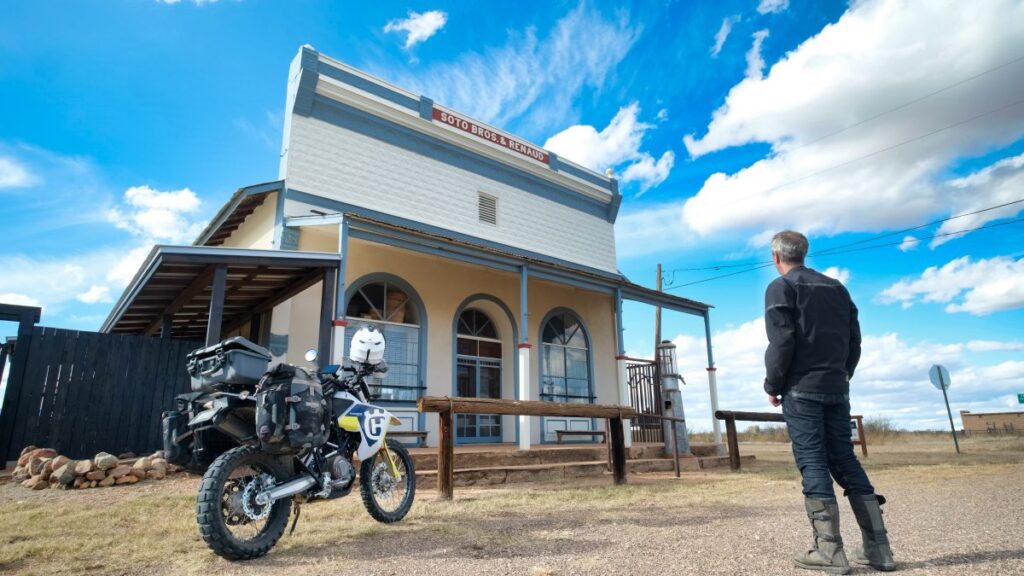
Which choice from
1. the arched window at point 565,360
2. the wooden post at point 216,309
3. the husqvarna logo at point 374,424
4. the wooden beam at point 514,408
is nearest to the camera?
the husqvarna logo at point 374,424

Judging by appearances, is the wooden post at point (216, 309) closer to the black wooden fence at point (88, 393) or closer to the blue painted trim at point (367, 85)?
the black wooden fence at point (88, 393)

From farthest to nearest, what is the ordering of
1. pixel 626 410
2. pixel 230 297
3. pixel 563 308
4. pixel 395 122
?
pixel 563 308 < pixel 395 122 < pixel 230 297 < pixel 626 410

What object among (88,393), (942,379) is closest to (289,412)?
(88,393)

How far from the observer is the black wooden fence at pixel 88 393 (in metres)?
7.72

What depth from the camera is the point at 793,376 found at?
10.3 ft

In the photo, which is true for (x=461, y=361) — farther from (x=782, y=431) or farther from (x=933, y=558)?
(x=782, y=431)

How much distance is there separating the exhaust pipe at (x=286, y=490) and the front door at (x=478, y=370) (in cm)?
725

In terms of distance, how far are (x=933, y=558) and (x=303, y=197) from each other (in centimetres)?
890

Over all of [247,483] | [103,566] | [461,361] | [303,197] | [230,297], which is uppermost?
[303,197]

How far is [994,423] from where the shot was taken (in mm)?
25312

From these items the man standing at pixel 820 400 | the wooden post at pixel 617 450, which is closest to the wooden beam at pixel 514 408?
the wooden post at pixel 617 450

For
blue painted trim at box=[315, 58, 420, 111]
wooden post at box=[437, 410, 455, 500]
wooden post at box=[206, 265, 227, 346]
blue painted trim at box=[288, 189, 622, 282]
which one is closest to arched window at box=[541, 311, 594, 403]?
blue painted trim at box=[288, 189, 622, 282]

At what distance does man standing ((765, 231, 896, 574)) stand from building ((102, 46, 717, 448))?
5.84 m

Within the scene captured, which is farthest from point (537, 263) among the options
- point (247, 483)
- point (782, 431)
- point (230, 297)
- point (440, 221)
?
point (782, 431)
